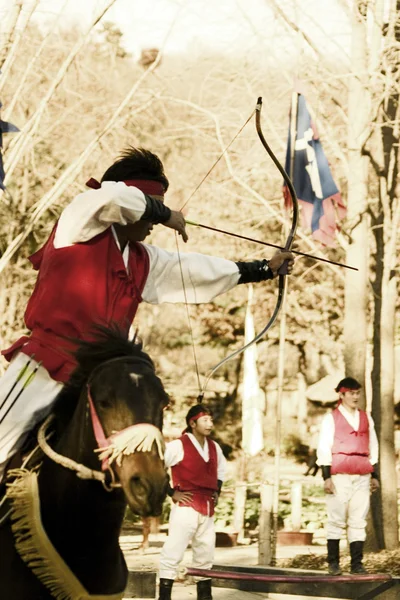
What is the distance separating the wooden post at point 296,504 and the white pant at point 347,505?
6.29 meters

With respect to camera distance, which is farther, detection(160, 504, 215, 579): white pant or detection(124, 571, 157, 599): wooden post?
detection(160, 504, 215, 579): white pant

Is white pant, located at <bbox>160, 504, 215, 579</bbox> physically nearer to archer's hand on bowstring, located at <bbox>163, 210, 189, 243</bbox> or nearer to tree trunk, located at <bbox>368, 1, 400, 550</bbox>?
tree trunk, located at <bbox>368, 1, 400, 550</bbox>

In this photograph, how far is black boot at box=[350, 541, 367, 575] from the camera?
38.7 ft

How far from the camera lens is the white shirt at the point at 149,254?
473cm

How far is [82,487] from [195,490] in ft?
22.1

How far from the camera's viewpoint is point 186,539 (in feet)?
35.4

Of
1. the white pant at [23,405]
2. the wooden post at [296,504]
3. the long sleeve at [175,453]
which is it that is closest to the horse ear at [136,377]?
the white pant at [23,405]

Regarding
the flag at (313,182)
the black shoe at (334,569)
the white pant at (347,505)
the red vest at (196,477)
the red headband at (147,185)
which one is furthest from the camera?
the flag at (313,182)

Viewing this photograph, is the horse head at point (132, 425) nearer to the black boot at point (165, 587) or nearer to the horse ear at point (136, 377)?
the horse ear at point (136, 377)

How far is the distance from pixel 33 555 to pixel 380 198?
1106 centimetres

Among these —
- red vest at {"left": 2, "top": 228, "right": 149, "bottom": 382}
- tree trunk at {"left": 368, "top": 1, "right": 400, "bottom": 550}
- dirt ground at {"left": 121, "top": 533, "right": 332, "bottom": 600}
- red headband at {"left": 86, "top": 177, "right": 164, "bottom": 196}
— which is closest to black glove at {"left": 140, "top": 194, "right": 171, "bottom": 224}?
red vest at {"left": 2, "top": 228, "right": 149, "bottom": 382}

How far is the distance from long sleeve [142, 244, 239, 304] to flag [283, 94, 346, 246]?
26.4 feet

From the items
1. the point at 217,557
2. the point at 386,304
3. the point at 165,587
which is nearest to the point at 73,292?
the point at 165,587

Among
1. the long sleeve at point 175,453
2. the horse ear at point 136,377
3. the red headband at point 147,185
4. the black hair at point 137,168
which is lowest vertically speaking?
the horse ear at point 136,377
